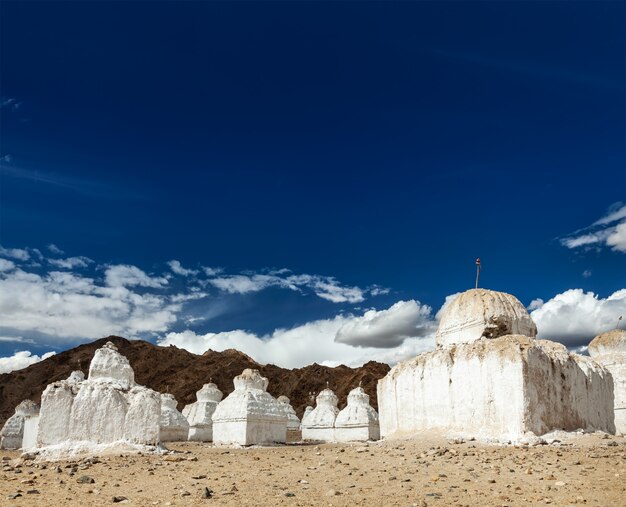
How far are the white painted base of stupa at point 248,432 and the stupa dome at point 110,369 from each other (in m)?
5.77

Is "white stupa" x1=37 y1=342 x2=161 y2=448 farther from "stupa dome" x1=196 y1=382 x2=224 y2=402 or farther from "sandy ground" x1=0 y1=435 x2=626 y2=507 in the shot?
"stupa dome" x1=196 y1=382 x2=224 y2=402

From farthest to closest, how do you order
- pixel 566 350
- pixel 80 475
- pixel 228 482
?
pixel 566 350, pixel 80 475, pixel 228 482

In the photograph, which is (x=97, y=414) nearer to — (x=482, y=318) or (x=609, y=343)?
(x=482, y=318)

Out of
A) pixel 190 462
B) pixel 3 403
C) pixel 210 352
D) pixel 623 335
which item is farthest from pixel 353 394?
pixel 3 403

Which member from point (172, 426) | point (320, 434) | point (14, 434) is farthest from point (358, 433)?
point (14, 434)

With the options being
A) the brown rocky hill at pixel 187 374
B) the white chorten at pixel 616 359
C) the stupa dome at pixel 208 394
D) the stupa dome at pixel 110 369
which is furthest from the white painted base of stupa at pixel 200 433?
the brown rocky hill at pixel 187 374

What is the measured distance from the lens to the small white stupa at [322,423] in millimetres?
28237

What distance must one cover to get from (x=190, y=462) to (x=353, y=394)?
1588 cm

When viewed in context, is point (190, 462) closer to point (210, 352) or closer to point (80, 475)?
point (80, 475)

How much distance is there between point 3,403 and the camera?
63.4 meters

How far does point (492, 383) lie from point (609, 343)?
15249 millimetres

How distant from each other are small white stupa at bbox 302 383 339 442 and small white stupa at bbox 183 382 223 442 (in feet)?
17.9

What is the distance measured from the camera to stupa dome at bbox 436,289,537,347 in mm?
18625

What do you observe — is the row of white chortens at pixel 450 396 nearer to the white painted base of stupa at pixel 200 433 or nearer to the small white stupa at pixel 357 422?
the small white stupa at pixel 357 422
